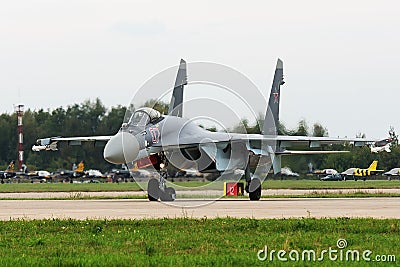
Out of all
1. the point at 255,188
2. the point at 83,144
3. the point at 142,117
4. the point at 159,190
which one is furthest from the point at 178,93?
the point at 83,144

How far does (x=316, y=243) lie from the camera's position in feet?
44.0

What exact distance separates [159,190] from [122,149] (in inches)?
122

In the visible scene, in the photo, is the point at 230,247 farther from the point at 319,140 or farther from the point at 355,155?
A: the point at 355,155

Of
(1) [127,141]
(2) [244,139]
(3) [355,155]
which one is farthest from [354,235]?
(3) [355,155]

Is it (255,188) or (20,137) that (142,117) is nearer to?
(255,188)

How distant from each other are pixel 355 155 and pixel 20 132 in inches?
1370

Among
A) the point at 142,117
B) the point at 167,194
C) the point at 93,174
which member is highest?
the point at 142,117

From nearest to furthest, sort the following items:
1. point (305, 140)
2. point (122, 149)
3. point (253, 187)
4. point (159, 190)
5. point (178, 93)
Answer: point (122, 149) < point (159, 190) < point (253, 187) < point (178, 93) < point (305, 140)

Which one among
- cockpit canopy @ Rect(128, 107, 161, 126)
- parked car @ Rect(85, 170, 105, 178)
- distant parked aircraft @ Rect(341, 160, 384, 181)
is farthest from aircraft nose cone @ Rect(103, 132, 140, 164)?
parked car @ Rect(85, 170, 105, 178)

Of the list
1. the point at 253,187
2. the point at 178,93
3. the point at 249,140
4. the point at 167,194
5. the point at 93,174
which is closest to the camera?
the point at 167,194

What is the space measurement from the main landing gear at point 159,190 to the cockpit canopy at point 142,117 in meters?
2.49

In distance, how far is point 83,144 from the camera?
244 ft

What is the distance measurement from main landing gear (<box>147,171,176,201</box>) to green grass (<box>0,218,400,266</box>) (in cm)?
1257

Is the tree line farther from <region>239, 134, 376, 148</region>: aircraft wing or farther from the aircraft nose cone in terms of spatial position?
the aircraft nose cone
